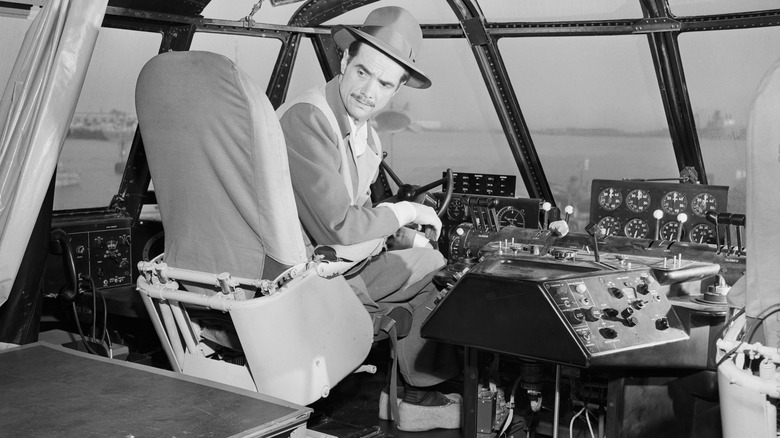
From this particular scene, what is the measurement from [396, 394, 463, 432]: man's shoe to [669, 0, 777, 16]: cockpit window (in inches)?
95.9

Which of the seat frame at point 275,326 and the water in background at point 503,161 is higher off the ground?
the water in background at point 503,161

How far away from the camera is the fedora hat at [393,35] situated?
2.96m

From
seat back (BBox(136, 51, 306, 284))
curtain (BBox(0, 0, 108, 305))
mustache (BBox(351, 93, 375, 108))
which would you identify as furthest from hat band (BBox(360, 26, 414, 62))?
curtain (BBox(0, 0, 108, 305))

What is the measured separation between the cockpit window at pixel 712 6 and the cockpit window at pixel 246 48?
8.03 feet

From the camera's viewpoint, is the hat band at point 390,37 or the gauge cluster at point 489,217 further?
the gauge cluster at point 489,217

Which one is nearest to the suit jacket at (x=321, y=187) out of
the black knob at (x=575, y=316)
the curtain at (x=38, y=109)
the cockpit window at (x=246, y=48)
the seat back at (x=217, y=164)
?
the seat back at (x=217, y=164)

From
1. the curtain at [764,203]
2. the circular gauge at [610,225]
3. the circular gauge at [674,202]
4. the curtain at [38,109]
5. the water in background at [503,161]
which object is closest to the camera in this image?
the curtain at [764,203]

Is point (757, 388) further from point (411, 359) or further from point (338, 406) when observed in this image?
point (338, 406)

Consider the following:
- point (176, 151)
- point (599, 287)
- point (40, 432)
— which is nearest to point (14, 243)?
point (176, 151)

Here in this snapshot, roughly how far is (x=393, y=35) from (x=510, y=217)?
1.81m

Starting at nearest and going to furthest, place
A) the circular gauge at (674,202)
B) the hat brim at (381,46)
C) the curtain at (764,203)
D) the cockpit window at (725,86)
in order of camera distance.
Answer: the curtain at (764,203)
the hat brim at (381,46)
the circular gauge at (674,202)
the cockpit window at (725,86)

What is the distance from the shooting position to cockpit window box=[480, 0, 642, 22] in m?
4.56

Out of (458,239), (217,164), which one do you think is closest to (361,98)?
(217,164)

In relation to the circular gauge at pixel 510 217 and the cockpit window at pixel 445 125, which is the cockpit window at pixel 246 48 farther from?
the circular gauge at pixel 510 217
